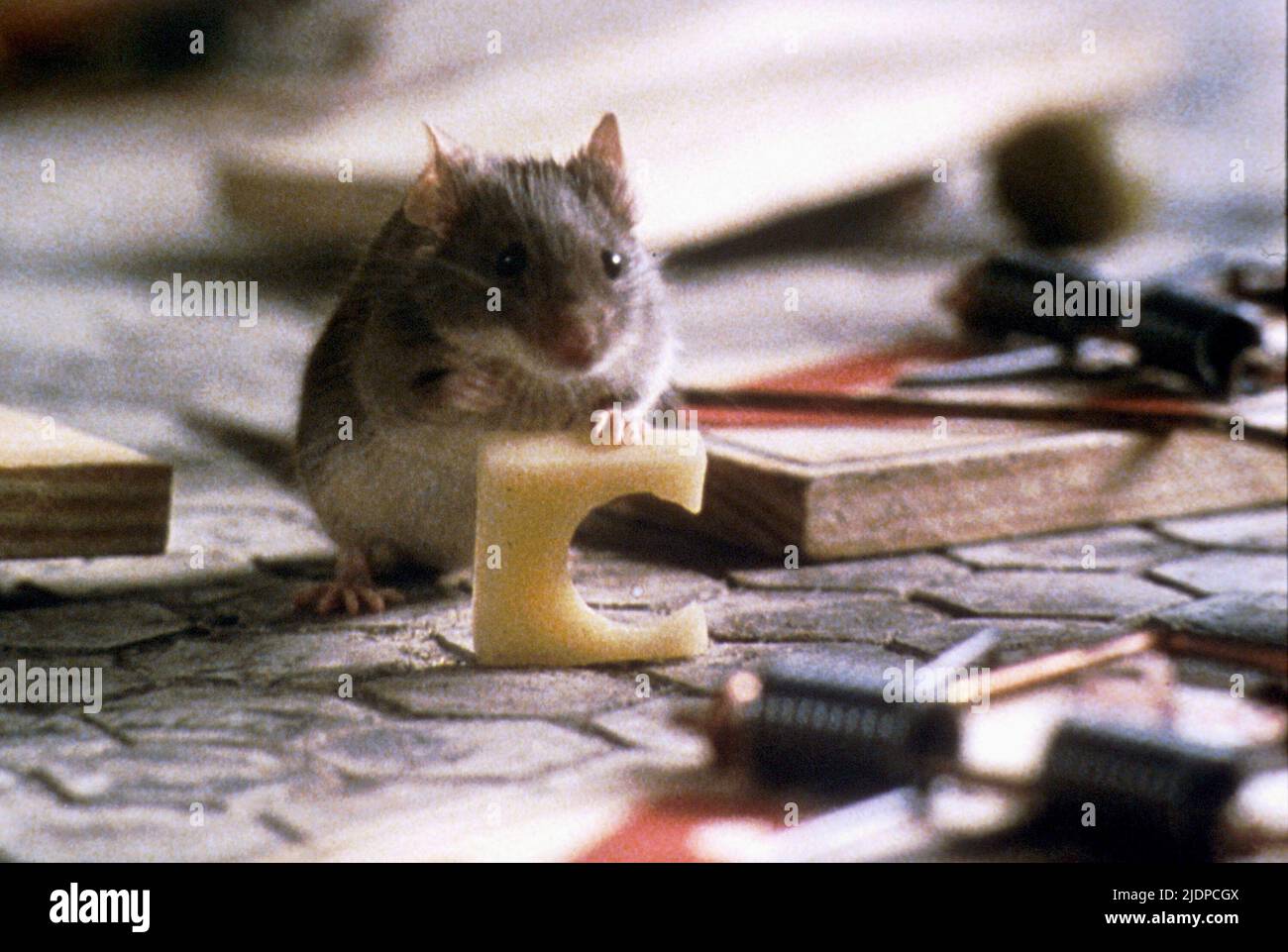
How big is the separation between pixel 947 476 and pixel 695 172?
2.78 meters

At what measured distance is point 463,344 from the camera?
2914 mm


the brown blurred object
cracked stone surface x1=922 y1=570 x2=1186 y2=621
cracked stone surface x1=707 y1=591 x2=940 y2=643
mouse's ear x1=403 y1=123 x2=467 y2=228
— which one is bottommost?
cracked stone surface x1=707 y1=591 x2=940 y2=643

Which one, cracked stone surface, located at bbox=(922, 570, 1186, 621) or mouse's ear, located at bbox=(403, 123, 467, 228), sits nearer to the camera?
mouse's ear, located at bbox=(403, 123, 467, 228)

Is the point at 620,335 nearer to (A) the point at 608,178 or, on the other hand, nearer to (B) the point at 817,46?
(A) the point at 608,178

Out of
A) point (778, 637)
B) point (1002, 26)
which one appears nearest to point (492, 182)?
point (778, 637)

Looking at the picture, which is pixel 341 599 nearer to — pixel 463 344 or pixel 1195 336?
pixel 463 344

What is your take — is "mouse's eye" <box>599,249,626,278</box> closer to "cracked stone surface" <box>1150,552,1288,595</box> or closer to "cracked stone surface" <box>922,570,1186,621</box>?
"cracked stone surface" <box>922,570,1186,621</box>

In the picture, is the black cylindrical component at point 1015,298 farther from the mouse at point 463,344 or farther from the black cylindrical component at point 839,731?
the black cylindrical component at point 839,731

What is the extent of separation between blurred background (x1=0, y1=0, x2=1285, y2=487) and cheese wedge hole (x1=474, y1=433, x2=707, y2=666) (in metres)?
1.42

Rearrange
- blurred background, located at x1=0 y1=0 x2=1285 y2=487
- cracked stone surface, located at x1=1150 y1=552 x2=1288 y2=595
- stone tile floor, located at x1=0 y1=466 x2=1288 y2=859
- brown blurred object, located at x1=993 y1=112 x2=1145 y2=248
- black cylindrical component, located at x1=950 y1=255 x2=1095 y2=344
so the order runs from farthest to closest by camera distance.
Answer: brown blurred object, located at x1=993 y1=112 x2=1145 y2=248
blurred background, located at x1=0 y1=0 x2=1285 y2=487
black cylindrical component, located at x1=950 y1=255 x2=1095 y2=344
cracked stone surface, located at x1=1150 y1=552 x2=1288 y2=595
stone tile floor, located at x1=0 y1=466 x2=1288 y2=859

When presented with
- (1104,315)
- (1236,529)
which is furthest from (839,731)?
(1104,315)

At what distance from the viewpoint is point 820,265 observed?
277 inches

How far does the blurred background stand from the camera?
17.9 feet

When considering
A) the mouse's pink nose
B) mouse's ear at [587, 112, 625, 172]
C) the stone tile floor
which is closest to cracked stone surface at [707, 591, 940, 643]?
the stone tile floor
